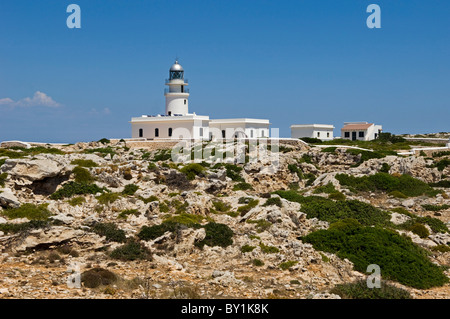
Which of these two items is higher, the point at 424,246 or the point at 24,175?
the point at 24,175

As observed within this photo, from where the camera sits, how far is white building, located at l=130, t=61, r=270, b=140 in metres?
56.2

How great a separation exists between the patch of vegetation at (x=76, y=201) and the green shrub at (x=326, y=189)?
13.1 meters

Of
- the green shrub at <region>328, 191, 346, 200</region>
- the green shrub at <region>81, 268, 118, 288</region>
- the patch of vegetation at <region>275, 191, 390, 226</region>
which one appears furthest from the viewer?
the green shrub at <region>328, 191, 346, 200</region>

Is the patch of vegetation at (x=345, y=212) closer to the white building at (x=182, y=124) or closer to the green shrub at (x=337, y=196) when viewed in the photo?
the green shrub at (x=337, y=196)

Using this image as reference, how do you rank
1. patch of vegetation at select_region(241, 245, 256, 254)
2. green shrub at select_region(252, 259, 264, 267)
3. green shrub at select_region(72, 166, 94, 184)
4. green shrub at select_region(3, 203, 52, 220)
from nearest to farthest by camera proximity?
green shrub at select_region(252, 259, 264, 267), patch of vegetation at select_region(241, 245, 256, 254), green shrub at select_region(3, 203, 52, 220), green shrub at select_region(72, 166, 94, 184)

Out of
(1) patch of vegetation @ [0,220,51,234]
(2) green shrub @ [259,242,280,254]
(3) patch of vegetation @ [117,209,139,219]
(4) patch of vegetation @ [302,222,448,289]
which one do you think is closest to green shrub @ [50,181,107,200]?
(3) patch of vegetation @ [117,209,139,219]

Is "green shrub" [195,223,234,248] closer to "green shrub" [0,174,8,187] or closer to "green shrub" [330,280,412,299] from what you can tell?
"green shrub" [330,280,412,299]

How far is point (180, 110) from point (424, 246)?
43.1 meters

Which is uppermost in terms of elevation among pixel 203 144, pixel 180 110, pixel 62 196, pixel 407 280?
pixel 180 110

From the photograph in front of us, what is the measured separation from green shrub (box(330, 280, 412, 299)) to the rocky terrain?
431 mm

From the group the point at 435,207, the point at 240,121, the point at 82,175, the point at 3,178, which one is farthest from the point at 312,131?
the point at 3,178

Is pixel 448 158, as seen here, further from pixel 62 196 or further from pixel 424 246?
pixel 62 196
